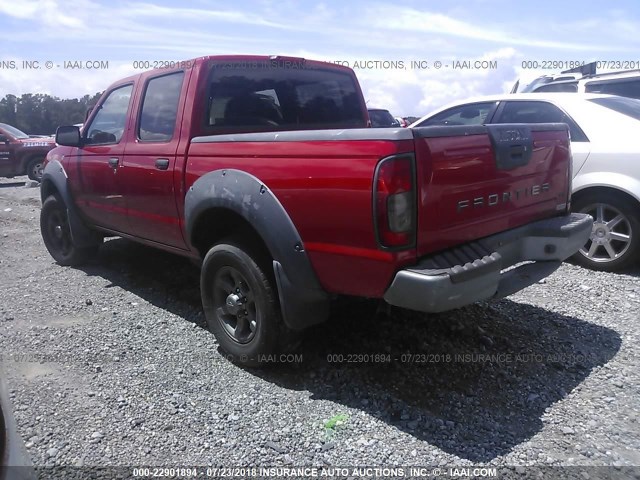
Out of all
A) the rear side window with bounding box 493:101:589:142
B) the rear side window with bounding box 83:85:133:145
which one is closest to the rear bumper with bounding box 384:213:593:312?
the rear side window with bounding box 493:101:589:142

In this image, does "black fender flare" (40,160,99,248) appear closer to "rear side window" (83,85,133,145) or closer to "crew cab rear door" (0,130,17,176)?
"rear side window" (83,85,133,145)

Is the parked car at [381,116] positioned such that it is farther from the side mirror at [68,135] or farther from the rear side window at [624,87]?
the side mirror at [68,135]

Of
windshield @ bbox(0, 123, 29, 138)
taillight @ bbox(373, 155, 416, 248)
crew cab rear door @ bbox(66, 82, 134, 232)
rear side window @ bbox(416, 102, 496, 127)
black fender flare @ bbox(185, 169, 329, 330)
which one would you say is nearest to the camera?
taillight @ bbox(373, 155, 416, 248)

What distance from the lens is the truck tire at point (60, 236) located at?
5.84 m

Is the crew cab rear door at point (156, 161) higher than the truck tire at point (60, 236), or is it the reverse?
the crew cab rear door at point (156, 161)

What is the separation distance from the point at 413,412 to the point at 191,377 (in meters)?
1.38

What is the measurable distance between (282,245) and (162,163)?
4.62 ft

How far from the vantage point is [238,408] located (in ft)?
10.2

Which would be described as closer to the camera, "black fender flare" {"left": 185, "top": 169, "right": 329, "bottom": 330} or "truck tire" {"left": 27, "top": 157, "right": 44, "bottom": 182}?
"black fender flare" {"left": 185, "top": 169, "right": 329, "bottom": 330}

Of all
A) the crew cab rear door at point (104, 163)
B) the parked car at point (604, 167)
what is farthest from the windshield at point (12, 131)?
the parked car at point (604, 167)

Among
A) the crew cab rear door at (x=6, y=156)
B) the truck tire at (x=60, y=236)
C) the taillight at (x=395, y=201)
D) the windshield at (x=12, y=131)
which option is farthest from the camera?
the windshield at (x=12, y=131)

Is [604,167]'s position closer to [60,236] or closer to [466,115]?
[466,115]

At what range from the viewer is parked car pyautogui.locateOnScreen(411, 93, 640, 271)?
196 inches

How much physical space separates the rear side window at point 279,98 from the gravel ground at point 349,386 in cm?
154
